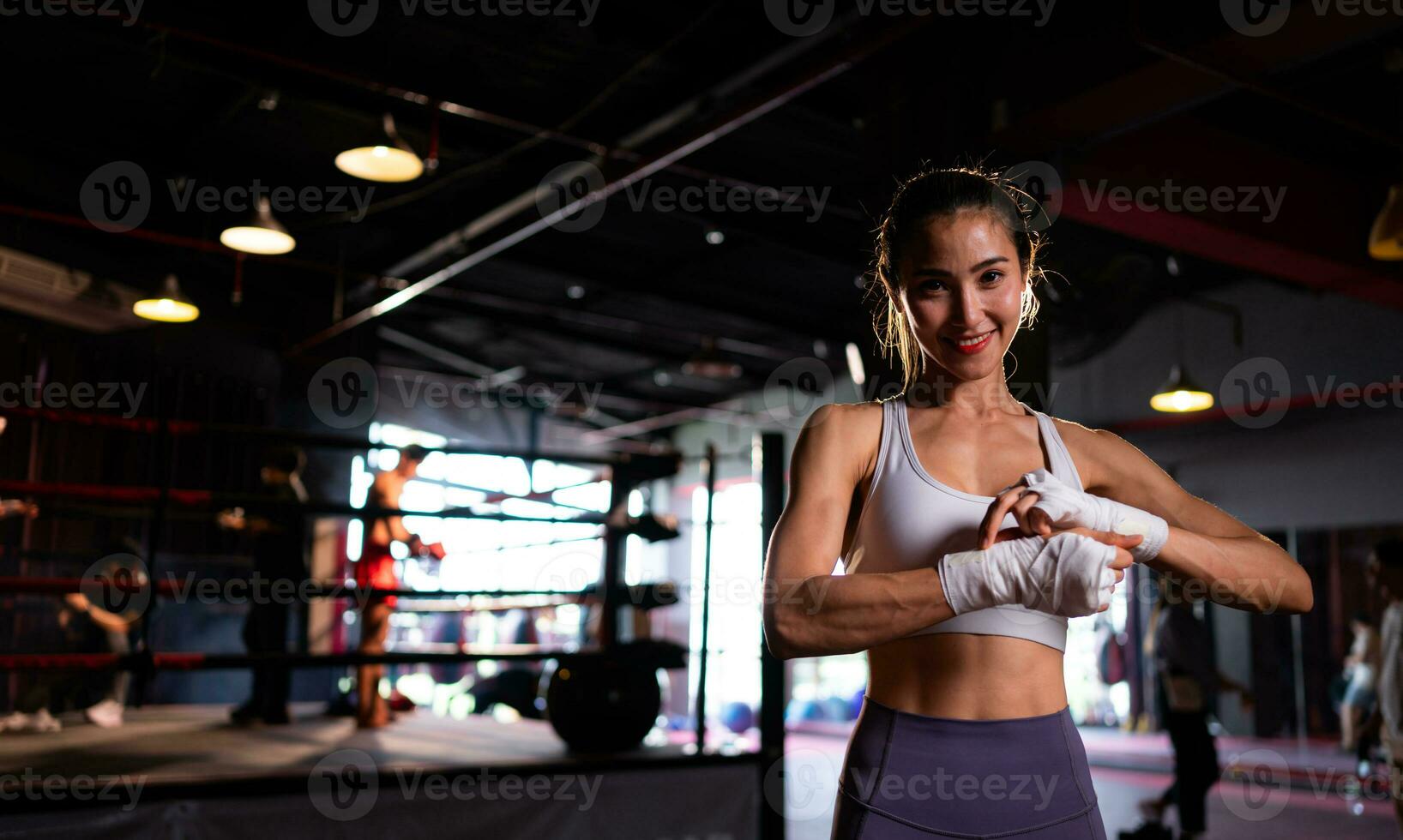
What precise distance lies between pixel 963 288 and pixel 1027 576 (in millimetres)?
380

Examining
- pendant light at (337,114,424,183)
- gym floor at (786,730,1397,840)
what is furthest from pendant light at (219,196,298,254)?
gym floor at (786,730,1397,840)

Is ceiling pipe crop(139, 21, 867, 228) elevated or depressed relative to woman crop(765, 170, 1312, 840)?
elevated

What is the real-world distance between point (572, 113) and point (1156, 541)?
5.86 m

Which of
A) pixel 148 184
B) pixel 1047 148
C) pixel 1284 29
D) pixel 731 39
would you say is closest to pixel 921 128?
pixel 1047 148

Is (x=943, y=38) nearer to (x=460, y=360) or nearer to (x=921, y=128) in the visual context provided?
(x=921, y=128)

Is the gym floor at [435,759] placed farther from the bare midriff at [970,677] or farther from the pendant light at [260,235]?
the pendant light at [260,235]

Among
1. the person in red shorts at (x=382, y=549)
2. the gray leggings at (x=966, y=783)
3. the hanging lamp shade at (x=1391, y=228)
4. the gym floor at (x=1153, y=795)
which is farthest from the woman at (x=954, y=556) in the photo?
the gym floor at (x=1153, y=795)

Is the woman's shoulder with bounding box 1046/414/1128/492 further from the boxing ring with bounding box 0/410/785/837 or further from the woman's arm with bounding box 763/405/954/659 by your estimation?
the boxing ring with bounding box 0/410/785/837

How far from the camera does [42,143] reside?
7410 millimetres

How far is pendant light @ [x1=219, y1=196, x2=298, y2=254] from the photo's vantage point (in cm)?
538

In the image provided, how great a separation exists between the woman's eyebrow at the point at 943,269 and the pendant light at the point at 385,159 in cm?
416

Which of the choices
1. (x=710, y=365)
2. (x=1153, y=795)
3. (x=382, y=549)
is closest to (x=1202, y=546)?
(x=382, y=549)

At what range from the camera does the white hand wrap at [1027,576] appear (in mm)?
1121

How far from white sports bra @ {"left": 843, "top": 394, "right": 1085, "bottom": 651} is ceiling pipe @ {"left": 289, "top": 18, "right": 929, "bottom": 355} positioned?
2.93m
